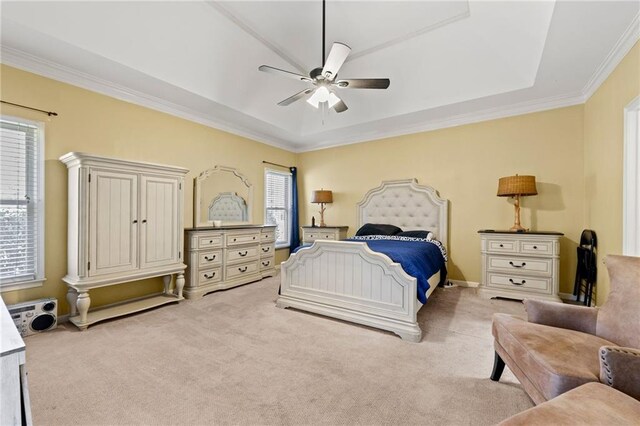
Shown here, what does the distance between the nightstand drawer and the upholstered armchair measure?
76.0 inches

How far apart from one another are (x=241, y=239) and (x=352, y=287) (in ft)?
7.14

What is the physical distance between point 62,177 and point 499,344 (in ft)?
13.9

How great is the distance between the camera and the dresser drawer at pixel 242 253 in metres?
4.11

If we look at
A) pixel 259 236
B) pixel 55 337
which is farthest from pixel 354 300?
pixel 55 337

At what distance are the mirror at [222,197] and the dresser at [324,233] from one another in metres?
1.14

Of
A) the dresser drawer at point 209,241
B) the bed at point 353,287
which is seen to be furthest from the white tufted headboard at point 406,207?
the dresser drawer at point 209,241

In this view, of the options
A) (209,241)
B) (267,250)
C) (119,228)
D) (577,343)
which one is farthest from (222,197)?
(577,343)

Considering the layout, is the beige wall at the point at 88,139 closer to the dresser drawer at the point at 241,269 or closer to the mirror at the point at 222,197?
the mirror at the point at 222,197

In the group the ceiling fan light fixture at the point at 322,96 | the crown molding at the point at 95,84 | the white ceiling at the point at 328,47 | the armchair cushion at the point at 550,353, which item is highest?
the white ceiling at the point at 328,47

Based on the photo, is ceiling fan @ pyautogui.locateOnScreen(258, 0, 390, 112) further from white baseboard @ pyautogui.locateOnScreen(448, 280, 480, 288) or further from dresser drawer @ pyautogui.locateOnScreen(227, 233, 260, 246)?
white baseboard @ pyautogui.locateOnScreen(448, 280, 480, 288)

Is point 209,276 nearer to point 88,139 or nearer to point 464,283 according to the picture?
point 88,139

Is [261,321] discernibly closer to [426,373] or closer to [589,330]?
[426,373]

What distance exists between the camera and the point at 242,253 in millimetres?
4297

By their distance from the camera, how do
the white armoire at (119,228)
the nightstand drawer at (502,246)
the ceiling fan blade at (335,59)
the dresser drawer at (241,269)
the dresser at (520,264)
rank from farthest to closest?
the dresser drawer at (241,269) → the nightstand drawer at (502,246) → the dresser at (520,264) → the white armoire at (119,228) → the ceiling fan blade at (335,59)
